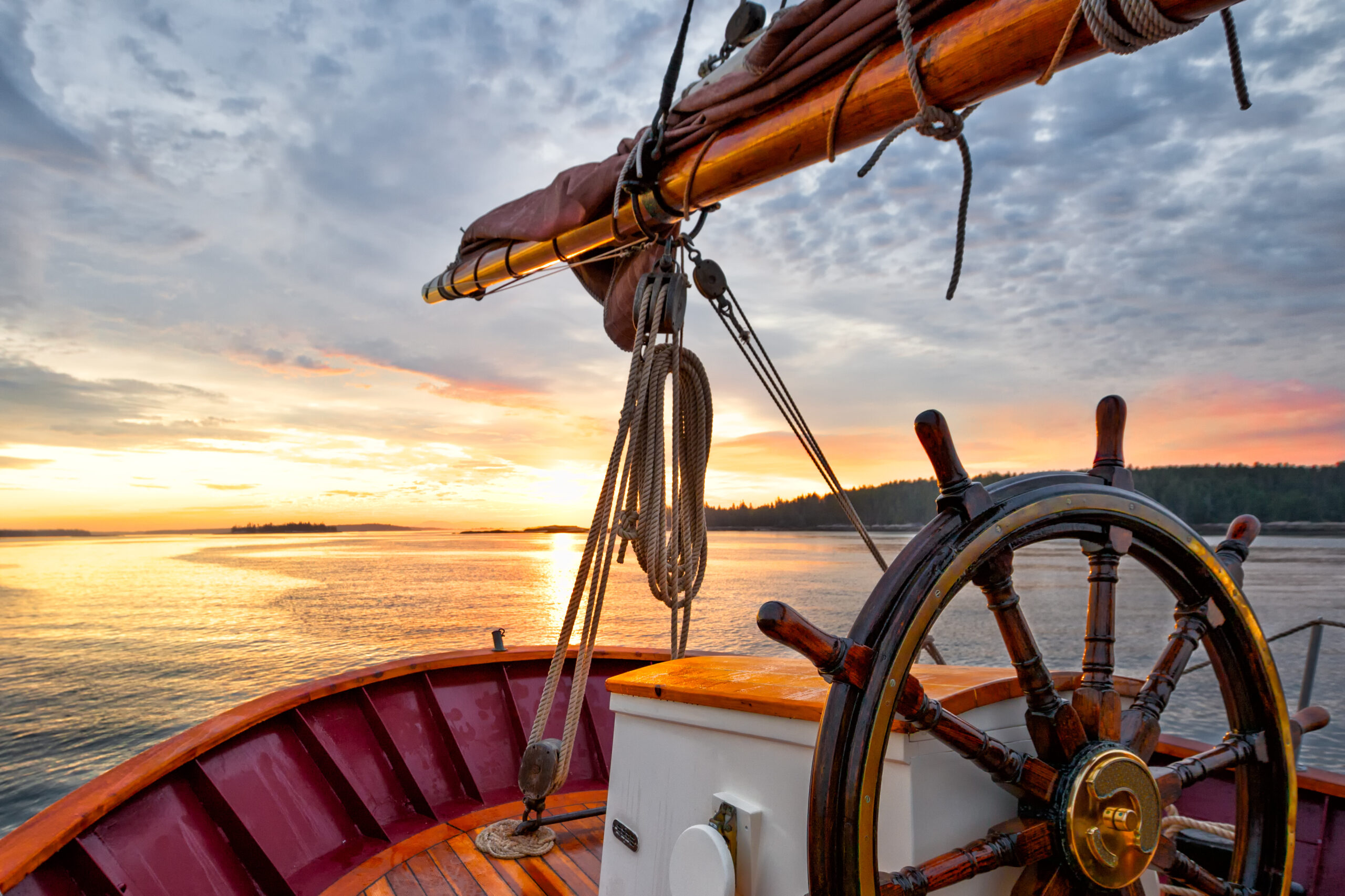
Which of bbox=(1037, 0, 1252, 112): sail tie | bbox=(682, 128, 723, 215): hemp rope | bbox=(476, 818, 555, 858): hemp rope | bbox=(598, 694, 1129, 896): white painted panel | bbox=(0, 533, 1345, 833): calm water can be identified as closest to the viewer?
bbox=(598, 694, 1129, 896): white painted panel

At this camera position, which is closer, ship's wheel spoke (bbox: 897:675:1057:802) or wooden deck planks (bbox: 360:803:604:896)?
ship's wheel spoke (bbox: 897:675:1057:802)

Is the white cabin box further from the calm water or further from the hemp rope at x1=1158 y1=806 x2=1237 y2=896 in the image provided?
the calm water

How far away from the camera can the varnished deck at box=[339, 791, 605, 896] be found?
7.07 feet

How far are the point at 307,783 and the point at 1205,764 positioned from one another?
2486 millimetres

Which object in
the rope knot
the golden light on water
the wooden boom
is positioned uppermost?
the wooden boom

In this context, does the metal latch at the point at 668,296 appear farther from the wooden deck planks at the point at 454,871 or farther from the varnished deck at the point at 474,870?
the wooden deck planks at the point at 454,871

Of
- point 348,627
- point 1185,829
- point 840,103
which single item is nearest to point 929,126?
point 840,103

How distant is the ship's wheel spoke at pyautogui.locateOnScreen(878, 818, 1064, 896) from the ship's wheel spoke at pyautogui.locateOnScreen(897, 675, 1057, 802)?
0.06 m

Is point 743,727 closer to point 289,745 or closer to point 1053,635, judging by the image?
point 289,745

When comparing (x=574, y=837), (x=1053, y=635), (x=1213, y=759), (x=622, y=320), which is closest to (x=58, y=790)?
(x=574, y=837)

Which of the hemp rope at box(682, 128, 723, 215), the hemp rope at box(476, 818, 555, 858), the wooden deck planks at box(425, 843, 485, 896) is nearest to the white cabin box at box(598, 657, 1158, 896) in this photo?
the wooden deck planks at box(425, 843, 485, 896)

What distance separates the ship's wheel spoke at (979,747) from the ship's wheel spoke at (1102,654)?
119 mm

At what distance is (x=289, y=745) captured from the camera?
2.55 meters

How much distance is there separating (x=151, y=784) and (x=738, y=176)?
7.52 ft
